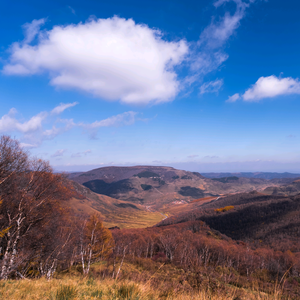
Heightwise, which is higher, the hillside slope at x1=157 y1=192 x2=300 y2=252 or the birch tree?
the birch tree

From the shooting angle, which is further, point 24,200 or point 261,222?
point 261,222

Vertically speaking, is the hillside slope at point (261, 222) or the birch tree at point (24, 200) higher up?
the birch tree at point (24, 200)

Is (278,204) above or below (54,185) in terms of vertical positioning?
below

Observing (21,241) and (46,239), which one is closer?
(21,241)

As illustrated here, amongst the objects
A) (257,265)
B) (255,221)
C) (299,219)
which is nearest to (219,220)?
(255,221)

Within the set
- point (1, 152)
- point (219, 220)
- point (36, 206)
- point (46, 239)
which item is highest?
point (1, 152)

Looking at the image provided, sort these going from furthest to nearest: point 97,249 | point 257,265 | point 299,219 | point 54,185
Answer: point 299,219
point 257,265
point 97,249
point 54,185

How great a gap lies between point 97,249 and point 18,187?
763 inches

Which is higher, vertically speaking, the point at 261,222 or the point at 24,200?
the point at 24,200

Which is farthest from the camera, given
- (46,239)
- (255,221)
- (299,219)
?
(255,221)

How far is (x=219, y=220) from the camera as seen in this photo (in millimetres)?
177625

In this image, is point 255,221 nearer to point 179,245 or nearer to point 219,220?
point 219,220

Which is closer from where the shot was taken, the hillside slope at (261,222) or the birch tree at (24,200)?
the birch tree at (24,200)

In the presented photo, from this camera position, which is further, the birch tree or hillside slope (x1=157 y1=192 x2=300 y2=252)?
hillside slope (x1=157 y1=192 x2=300 y2=252)
